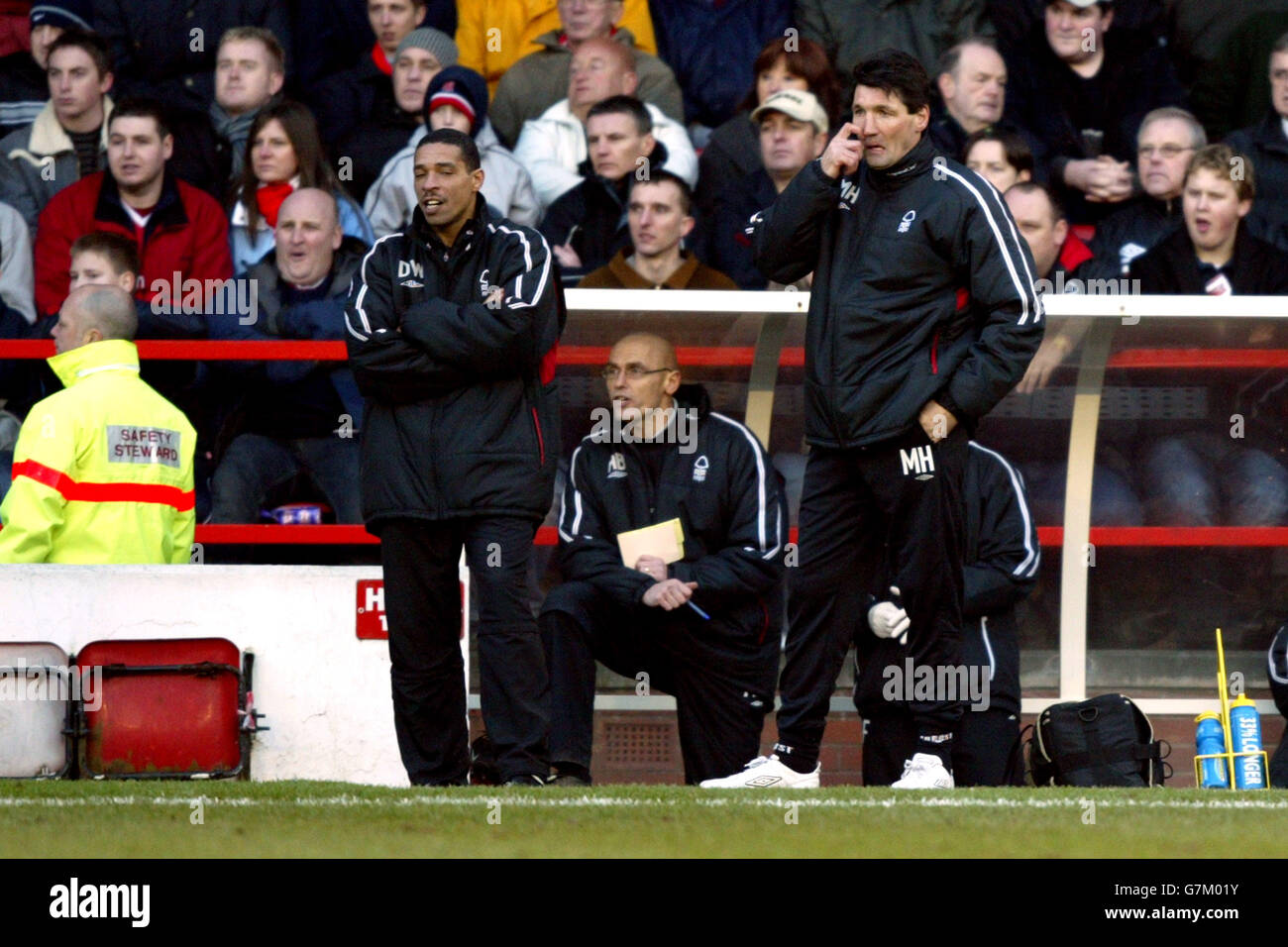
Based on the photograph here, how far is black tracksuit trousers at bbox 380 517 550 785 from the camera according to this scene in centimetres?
673

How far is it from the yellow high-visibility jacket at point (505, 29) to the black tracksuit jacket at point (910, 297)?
197 inches

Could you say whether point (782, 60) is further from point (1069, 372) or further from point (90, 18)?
point (90, 18)

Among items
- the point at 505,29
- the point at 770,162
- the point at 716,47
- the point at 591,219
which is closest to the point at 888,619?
the point at 770,162

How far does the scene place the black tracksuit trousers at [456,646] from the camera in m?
6.73

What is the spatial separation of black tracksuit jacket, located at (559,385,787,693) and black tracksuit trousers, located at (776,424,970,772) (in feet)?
4.55

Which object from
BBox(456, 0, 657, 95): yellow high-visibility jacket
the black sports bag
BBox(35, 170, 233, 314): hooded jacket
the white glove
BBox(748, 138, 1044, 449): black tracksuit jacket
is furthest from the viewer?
BBox(456, 0, 657, 95): yellow high-visibility jacket

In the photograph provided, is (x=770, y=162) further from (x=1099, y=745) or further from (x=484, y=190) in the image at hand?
(x=1099, y=745)

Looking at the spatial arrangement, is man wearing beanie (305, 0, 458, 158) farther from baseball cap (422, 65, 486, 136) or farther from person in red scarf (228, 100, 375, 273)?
person in red scarf (228, 100, 375, 273)

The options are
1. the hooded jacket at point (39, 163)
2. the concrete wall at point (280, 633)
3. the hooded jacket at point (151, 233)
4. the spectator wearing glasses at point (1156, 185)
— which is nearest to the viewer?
the concrete wall at point (280, 633)

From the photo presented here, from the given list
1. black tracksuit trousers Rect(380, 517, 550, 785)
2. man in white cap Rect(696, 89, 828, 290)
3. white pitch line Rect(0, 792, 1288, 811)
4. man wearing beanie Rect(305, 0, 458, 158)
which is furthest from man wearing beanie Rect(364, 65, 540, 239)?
white pitch line Rect(0, 792, 1288, 811)

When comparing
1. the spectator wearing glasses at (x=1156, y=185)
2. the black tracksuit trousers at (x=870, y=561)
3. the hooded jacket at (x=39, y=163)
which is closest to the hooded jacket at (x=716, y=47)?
the spectator wearing glasses at (x=1156, y=185)

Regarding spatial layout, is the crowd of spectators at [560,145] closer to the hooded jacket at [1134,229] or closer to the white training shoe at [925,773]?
the hooded jacket at [1134,229]

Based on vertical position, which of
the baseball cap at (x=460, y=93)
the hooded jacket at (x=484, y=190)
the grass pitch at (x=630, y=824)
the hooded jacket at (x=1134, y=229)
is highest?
the baseball cap at (x=460, y=93)

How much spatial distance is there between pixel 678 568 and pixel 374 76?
3.89m
